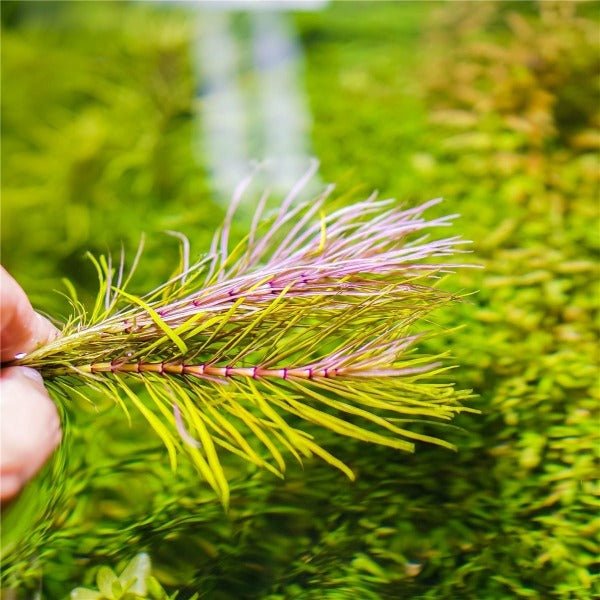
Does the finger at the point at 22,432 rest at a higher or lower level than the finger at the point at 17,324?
lower

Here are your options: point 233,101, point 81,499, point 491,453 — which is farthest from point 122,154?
point 491,453

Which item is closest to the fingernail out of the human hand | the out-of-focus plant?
the human hand

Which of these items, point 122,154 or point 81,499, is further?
point 122,154

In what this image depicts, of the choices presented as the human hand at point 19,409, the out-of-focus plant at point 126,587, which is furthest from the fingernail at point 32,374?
the out-of-focus plant at point 126,587

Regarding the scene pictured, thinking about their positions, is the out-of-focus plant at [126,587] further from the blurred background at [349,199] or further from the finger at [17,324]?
the finger at [17,324]

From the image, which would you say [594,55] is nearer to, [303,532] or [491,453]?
[491,453]

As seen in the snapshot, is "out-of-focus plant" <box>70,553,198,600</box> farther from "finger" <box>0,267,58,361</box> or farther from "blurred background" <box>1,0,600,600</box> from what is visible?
"finger" <box>0,267,58,361</box>

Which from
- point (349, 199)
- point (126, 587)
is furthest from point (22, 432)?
point (349, 199)
